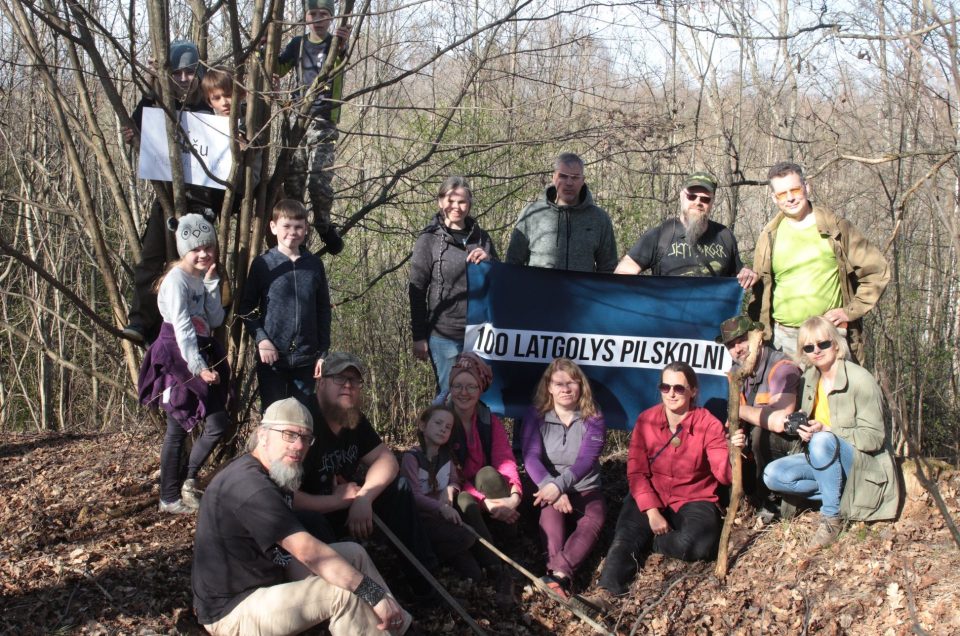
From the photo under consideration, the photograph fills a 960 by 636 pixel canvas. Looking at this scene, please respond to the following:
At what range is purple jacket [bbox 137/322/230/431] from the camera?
16.8 ft

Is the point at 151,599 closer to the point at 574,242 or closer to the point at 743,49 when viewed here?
the point at 574,242

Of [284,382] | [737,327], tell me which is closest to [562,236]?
[737,327]

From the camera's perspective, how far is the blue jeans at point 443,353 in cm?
634

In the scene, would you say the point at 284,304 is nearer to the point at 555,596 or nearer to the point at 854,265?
the point at 555,596

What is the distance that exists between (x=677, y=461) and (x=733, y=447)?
71 centimetres

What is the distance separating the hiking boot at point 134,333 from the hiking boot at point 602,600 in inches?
125

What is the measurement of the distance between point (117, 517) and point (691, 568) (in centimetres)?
364

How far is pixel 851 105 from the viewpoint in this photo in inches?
330

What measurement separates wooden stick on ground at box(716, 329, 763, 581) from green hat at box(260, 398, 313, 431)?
89.4 inches

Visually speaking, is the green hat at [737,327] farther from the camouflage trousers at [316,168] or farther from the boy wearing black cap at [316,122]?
the camouflage trousers at [316,168]

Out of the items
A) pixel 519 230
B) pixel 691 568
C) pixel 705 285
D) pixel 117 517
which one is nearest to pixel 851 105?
pixel 705 285

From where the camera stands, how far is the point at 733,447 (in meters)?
5.06

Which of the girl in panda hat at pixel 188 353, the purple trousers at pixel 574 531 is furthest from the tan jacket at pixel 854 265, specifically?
the girl in panda hat at pixel 188 353

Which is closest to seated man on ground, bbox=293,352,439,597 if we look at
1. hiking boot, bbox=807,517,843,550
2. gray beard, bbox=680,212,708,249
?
hiking boot, bbox=807,517,843,550
